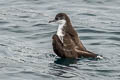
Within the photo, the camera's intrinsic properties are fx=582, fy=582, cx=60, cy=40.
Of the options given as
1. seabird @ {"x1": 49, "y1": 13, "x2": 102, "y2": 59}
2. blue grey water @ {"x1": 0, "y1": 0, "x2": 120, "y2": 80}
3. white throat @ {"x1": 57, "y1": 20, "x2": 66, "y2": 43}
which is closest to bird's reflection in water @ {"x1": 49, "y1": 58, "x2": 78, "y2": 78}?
blue grey water @ {"x1": 0, "y1": 0, "x2": 120, "y2": 80}

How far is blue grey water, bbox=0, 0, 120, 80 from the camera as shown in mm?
14108

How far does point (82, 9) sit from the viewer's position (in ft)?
75.8

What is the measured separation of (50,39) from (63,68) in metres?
3.92

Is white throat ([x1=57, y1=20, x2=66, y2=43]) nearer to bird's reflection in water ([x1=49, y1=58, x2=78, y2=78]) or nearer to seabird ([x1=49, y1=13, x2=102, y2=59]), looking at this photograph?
seabird ([x1=49, y1=13, x2=102, y2=59])

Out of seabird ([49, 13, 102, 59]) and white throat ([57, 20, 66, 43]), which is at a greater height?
white throat ([57, 20, 66, 43])

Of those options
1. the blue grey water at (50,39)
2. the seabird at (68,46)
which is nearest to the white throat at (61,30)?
the seabird at (68,46)

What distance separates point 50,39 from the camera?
18.4 metres

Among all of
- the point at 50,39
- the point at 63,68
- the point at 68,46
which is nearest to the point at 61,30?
the point at 68,46

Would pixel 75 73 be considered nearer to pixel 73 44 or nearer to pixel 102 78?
pixel 102 78

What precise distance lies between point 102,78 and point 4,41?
4.92 metres

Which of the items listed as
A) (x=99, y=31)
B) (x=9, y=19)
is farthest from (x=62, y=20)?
(x=9, y=19)

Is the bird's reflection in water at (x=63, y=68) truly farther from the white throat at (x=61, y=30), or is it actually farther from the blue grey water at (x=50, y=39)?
the white throat at (x=61, y=30)

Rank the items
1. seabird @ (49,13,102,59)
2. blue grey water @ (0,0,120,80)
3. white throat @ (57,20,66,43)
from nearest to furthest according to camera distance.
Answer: blue grey water @ (0,0,120,80)
seabird @ (49,13,102,59)
white throat @ (57,20,66,43)

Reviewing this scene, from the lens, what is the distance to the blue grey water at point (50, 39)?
14108mm
